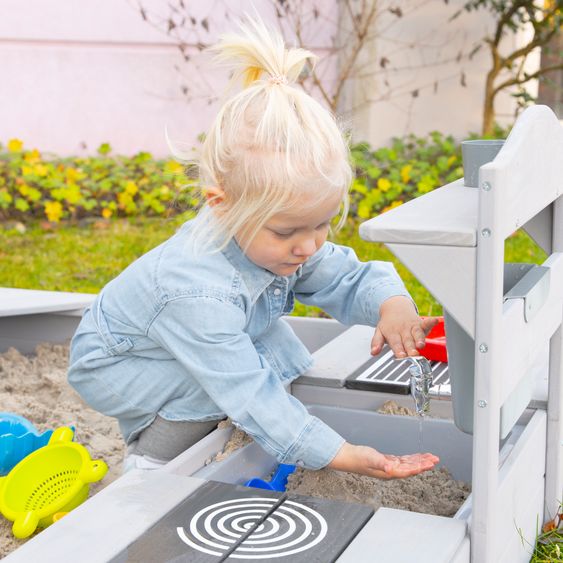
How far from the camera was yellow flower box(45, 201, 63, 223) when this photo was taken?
500cm

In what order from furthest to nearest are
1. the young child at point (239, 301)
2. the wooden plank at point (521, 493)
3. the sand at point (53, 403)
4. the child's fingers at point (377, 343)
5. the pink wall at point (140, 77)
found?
1. the pink wall at point (140, 77)
2. the sand at point (53, 403)
3. the child's fingers at point (377, 343)
4. the young child at point (239, 301)
5. the wooden plank at point (521, 493)

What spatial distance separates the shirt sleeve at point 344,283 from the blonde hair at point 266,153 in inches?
16.3

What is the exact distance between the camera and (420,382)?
1895 mm

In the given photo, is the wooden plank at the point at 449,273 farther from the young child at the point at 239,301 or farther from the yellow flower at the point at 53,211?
the yellow flower at the point at 53,211

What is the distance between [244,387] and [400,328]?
42cm

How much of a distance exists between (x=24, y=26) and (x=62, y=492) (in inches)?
166

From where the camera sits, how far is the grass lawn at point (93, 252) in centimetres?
391

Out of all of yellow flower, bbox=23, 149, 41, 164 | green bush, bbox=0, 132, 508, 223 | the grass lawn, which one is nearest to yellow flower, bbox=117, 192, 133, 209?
green bush, bbox=0, 132, 508, 223

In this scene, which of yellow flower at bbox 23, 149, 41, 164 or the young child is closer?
the young child

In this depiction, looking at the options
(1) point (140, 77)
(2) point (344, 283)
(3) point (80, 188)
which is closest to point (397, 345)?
(2) point (344, 283)

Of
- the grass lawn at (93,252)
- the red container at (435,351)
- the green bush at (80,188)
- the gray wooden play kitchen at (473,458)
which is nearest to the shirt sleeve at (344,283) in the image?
the red container at (435,351)

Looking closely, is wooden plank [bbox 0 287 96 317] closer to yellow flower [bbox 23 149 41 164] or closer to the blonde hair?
the blonde hair

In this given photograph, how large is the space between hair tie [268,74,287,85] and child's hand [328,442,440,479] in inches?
25.9

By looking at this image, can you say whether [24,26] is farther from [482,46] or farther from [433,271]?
[433,271]
